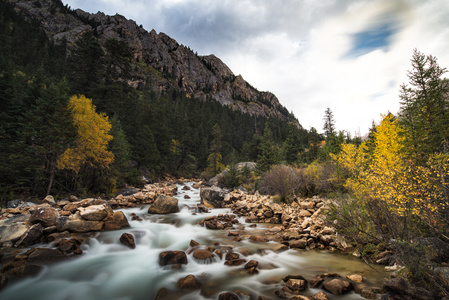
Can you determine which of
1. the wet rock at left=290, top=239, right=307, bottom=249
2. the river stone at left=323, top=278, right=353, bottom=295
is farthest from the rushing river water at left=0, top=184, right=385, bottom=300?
the wet rock at left=290, top=239, right=307, bottom=249

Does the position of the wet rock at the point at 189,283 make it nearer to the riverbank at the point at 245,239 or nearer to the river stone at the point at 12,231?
the riverbank at the point at 245,239

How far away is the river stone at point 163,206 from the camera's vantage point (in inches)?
625

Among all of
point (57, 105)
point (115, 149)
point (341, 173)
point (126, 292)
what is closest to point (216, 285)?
point (126, 292)

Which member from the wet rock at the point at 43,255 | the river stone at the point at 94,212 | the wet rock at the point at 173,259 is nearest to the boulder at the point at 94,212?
the river stone at the point at 94,212

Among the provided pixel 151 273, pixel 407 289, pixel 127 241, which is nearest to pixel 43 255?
pixel 127 241

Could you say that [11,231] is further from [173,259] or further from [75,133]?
[75,133]

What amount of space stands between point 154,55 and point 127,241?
527ft

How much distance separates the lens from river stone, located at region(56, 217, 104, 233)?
32.5 ft

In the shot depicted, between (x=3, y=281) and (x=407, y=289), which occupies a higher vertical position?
(x=407, y=289)

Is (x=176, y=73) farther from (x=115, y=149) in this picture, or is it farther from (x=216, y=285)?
(x=216, y=285)

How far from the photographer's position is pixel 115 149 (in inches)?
861

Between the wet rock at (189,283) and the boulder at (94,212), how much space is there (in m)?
7.47

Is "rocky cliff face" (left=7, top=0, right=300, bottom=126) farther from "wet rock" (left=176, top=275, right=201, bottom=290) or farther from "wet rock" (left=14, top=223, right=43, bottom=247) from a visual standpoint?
"wet rock" (left=176, top=275, right=201, bottom=290)

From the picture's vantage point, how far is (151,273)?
744 centimetres
